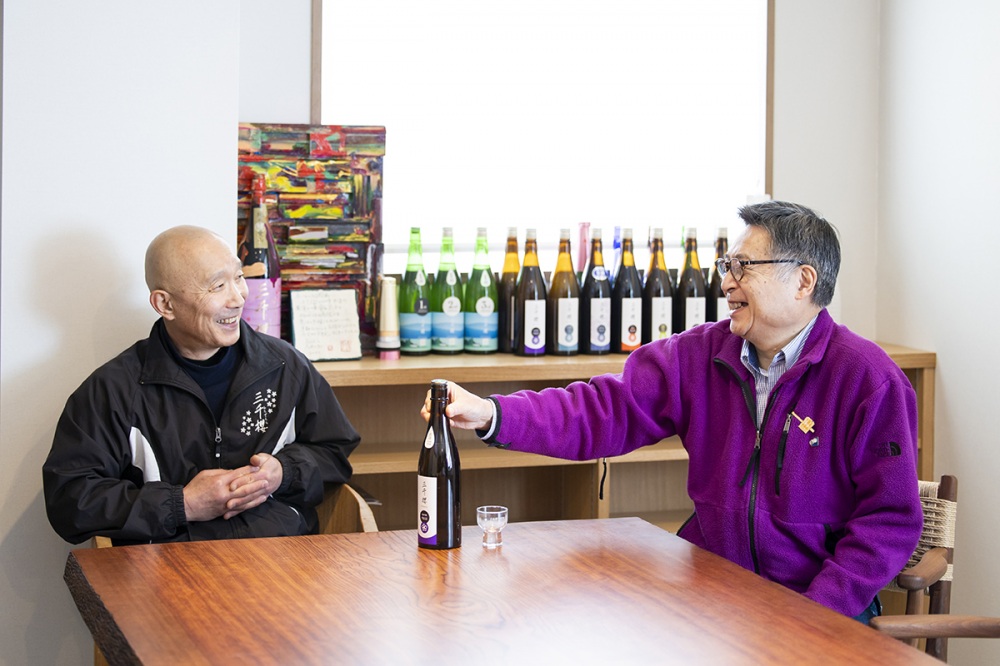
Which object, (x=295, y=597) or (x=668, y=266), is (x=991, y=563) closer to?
(x=668, y=266)

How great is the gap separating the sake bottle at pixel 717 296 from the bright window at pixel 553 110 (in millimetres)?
159

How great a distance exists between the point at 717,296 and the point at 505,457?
0.85 m

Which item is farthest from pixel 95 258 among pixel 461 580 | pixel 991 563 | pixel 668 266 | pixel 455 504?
pixel 991 563

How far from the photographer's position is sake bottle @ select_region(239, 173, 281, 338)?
285 cm

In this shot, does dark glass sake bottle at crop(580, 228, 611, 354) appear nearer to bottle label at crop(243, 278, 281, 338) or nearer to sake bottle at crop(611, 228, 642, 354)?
sake bottle at crop(611, 228, 642, 354)

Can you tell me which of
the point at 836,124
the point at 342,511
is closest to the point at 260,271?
the point at 342,511

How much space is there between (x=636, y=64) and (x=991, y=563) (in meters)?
1.82

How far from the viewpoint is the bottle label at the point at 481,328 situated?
3189 mm

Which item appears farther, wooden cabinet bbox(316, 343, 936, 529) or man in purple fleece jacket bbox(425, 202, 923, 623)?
wooden cabinet bbox(316, 343, 936, 529)

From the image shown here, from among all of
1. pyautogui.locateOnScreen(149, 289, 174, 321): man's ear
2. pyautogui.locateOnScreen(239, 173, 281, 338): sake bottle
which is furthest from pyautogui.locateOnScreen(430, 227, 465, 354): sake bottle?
pyautogui.locateOnScreen(149, 289, 174, 321): man's ear

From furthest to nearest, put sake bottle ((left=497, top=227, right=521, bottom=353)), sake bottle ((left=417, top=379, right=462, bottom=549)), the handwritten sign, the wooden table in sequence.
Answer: sake bottle ((left=497, top=227, right=521, bottom=353))
the handwritten sign
sake bottle ((left=417, top=379, right=462, bottom=549))
the wooden table

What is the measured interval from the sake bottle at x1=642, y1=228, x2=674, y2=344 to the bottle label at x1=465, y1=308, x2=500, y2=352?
18.6 inches

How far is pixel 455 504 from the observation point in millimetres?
1809

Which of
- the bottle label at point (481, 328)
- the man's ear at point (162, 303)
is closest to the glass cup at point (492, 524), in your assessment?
the man's ear at point (162, 303)
